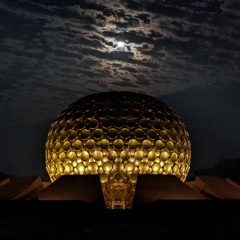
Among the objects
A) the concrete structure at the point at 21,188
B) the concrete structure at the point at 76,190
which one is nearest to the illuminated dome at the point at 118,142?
the concrete structure at the point at 21,188

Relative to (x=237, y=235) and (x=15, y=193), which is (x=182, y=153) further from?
(x=237, y=235)

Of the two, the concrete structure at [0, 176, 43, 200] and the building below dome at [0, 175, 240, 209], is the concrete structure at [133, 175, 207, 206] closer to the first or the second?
the building below dome at [0, 175, 240, 209]

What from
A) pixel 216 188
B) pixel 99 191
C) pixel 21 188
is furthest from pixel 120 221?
pixel 216 188

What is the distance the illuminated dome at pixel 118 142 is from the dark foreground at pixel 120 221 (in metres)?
5.61

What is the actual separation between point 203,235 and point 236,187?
10.4 meters

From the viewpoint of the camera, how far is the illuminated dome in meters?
25.1

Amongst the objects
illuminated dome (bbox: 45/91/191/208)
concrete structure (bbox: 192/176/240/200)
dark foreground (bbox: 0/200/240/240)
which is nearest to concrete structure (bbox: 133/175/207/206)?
concrete structure (bbox: 192/176/240/200)

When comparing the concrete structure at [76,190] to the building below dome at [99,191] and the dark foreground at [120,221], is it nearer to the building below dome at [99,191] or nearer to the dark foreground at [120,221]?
the building below dome at [99,191]

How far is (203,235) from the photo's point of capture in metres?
16.8

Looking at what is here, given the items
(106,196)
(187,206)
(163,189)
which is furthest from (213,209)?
(106,196)

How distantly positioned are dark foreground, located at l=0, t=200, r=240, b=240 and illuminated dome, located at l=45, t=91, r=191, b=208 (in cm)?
561

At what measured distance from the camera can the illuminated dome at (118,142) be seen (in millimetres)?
25094

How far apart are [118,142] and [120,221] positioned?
766 centimetres

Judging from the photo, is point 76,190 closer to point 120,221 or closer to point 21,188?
point 21,188
